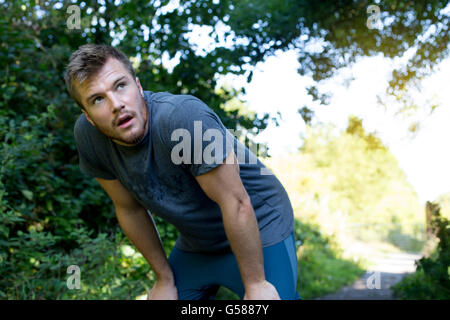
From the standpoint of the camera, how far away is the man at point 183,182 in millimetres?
1499

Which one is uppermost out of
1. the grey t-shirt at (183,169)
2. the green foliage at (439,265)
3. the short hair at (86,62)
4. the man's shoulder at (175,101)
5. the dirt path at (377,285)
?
the short hair at (86,62)

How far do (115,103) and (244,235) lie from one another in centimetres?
67

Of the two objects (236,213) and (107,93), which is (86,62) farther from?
(236,213)

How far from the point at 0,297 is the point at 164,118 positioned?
1.96 m

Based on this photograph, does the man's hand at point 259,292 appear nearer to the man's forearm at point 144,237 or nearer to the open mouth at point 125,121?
the man's forearm at point 144,237

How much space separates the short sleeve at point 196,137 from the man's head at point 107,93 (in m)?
0.16

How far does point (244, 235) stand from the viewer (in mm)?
1503

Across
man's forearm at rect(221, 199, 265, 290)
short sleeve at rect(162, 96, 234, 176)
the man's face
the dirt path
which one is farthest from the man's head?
the dirt path

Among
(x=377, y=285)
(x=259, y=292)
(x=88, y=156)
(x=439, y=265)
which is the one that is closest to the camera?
(x=259, y=292)

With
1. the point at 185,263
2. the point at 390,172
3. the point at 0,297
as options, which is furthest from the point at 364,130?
the point at 390,172

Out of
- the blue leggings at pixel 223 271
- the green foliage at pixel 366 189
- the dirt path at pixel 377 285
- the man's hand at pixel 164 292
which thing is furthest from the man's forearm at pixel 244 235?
the green foliage at pixel 366 189

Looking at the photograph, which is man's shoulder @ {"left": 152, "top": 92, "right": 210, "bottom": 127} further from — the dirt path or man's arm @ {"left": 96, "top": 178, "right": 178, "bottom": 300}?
the dirt path

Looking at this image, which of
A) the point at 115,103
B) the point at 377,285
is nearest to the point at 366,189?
the point at 377,285
